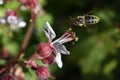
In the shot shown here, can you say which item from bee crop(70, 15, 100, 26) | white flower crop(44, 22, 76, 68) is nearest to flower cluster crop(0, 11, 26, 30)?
bee crop(70, 15, 100, 26)

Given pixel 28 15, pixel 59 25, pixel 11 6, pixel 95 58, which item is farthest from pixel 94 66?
pixel 11 6

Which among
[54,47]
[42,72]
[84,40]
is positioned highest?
[54,47]

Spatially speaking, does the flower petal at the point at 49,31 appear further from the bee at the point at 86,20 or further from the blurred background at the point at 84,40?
the blurred background at the point at 84,40

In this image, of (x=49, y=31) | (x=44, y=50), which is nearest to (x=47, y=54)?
(x=44, y=50)

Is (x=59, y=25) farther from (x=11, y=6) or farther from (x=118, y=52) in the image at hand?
(x=11, y=6)

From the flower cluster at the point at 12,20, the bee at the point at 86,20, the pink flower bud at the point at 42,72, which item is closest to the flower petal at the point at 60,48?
the pink flower bud at the point at 42,72

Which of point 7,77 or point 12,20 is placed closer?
point 7,77

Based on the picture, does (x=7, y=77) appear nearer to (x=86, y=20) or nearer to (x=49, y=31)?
(x=49, y=31)

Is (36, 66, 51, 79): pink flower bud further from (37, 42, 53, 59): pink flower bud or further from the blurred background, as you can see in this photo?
the blurred background

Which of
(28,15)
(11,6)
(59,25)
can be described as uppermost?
(11,6)
